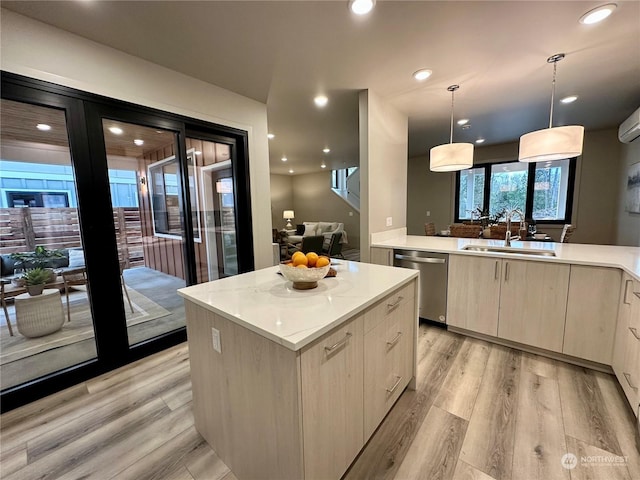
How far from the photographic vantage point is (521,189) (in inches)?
231

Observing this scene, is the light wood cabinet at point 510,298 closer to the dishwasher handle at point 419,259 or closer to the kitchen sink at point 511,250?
the dishwasher handle at point 419,259

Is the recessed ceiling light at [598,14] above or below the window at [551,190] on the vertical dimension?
above

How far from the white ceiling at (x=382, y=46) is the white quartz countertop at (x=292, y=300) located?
1.72m

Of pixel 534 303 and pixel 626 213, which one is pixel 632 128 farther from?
pixel 534 303

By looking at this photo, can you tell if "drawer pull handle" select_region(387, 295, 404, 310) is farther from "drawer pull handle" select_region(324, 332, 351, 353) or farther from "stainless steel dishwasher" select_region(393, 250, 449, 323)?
"stainless steel dishwasher" select_region(393, 250, 449, 323)

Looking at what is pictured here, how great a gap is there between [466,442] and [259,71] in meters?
3.17

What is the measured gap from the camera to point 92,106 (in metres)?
1.95

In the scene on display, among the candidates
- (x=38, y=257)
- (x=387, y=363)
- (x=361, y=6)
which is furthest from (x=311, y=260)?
(x=38, y=257)

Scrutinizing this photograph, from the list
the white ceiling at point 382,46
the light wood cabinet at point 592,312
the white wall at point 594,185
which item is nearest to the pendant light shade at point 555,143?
the white ceiling at point 382,46

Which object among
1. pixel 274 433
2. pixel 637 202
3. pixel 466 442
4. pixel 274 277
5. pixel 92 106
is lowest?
pixel 466 442

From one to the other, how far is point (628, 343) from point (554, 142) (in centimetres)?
153

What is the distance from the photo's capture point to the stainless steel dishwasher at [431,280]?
2705 mm

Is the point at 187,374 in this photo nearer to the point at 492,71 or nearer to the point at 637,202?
the point at 492,71

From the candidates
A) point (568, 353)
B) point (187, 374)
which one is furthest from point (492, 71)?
point (187, 374)
